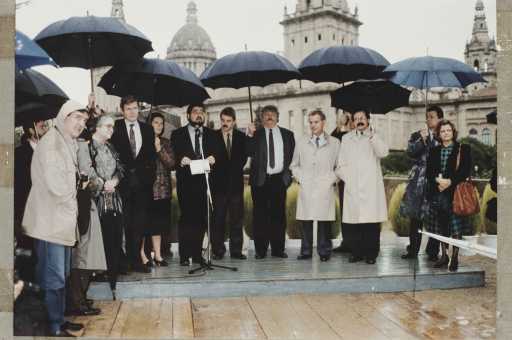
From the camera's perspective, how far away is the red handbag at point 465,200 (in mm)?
6742

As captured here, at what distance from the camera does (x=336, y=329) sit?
17.3ft

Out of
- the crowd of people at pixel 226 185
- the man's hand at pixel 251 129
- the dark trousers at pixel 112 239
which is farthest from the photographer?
the man's hand at pixel 251 129

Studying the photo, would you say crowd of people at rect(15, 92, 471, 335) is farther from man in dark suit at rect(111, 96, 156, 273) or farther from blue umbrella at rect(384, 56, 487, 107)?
blue umbrella at rect(384, 56, 487, 107)

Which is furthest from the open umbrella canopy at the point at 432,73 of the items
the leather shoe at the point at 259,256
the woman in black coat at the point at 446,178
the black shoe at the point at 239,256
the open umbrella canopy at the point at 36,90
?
the open umbrella canopy at the point at 36,90

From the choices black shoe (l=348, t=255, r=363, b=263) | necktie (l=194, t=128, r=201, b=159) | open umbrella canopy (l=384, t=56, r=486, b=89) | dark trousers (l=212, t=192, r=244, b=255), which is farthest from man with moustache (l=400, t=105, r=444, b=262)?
necktie (l=194, t=128, r=201, b=159)

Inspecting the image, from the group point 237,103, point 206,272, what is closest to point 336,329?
point 206,272

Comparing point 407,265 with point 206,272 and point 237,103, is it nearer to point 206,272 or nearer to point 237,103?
point 206,272

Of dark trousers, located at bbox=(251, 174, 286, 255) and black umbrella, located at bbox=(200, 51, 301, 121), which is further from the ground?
black umbrella, located at bbox=(200, 51, 301, 121)

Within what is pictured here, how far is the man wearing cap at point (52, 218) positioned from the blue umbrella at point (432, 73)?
3841 mm

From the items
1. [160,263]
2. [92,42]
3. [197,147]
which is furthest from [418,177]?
[92,42]

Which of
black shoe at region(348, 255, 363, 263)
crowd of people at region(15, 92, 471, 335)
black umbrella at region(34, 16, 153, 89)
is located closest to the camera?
crowd of people at region(15, 92, 471, 335)

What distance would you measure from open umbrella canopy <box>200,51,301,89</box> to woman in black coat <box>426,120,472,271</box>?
1.85 m

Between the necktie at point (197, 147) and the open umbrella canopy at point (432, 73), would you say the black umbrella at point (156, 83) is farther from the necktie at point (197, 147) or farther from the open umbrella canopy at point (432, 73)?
the open umbrella canopy at point (432, 73)

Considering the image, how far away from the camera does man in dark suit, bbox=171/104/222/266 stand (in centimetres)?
721
